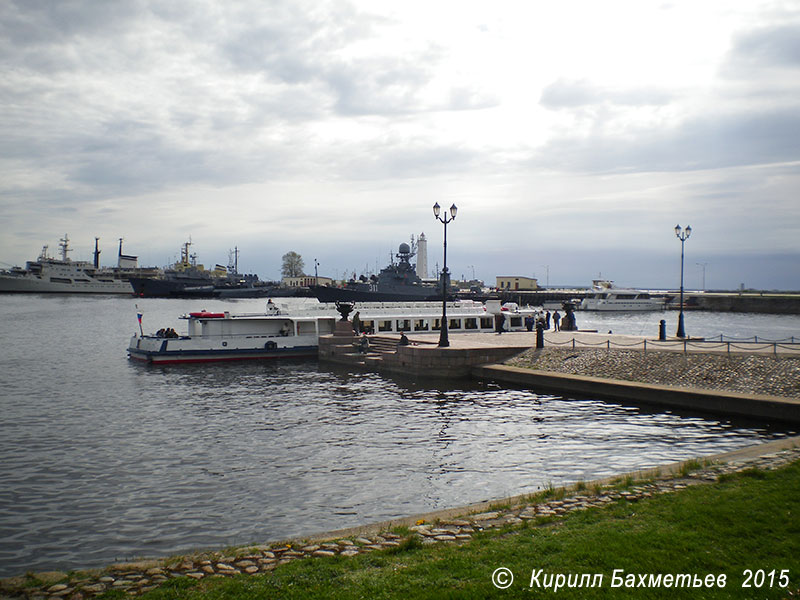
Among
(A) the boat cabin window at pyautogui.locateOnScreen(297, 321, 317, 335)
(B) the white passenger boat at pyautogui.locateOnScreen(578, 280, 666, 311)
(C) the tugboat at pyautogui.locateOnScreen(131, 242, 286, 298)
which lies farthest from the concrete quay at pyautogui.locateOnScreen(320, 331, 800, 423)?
(C) the tugboat at pyautogui.locateOnScreen(131, 242, 286, 298)

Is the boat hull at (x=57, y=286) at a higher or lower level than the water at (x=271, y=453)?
higher

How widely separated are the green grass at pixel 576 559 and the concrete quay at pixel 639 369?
12639 mm

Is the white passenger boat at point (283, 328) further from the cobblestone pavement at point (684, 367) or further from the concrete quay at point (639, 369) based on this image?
the cobblestone pavement at point (684, 367)

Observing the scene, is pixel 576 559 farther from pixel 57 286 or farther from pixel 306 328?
pixel 57 286

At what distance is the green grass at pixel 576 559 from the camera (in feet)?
20.8

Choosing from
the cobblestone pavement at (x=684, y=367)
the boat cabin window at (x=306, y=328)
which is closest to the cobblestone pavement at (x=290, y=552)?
the cobblestone pavement at (x=684, y=367)

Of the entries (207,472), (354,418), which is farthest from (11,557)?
(354,418)

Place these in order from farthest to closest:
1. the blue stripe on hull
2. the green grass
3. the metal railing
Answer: the blue stripe on hull < the metal railing < the green grass

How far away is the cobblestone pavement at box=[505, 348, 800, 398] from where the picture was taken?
20.7 m

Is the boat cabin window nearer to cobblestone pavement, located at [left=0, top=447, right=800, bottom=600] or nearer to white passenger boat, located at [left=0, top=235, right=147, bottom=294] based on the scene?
cobblestone pavement, located at [left=0, top=447, right=800, bottom=600]

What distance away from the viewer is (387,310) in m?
45.9

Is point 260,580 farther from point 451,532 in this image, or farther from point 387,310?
point 387,310

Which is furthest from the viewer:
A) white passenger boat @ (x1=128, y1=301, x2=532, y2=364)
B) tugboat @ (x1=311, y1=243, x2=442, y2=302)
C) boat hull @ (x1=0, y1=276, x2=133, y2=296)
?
boat hull @ (x1=0, y1=276, x2=133, y2=296)

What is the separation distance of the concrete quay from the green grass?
12.6m
